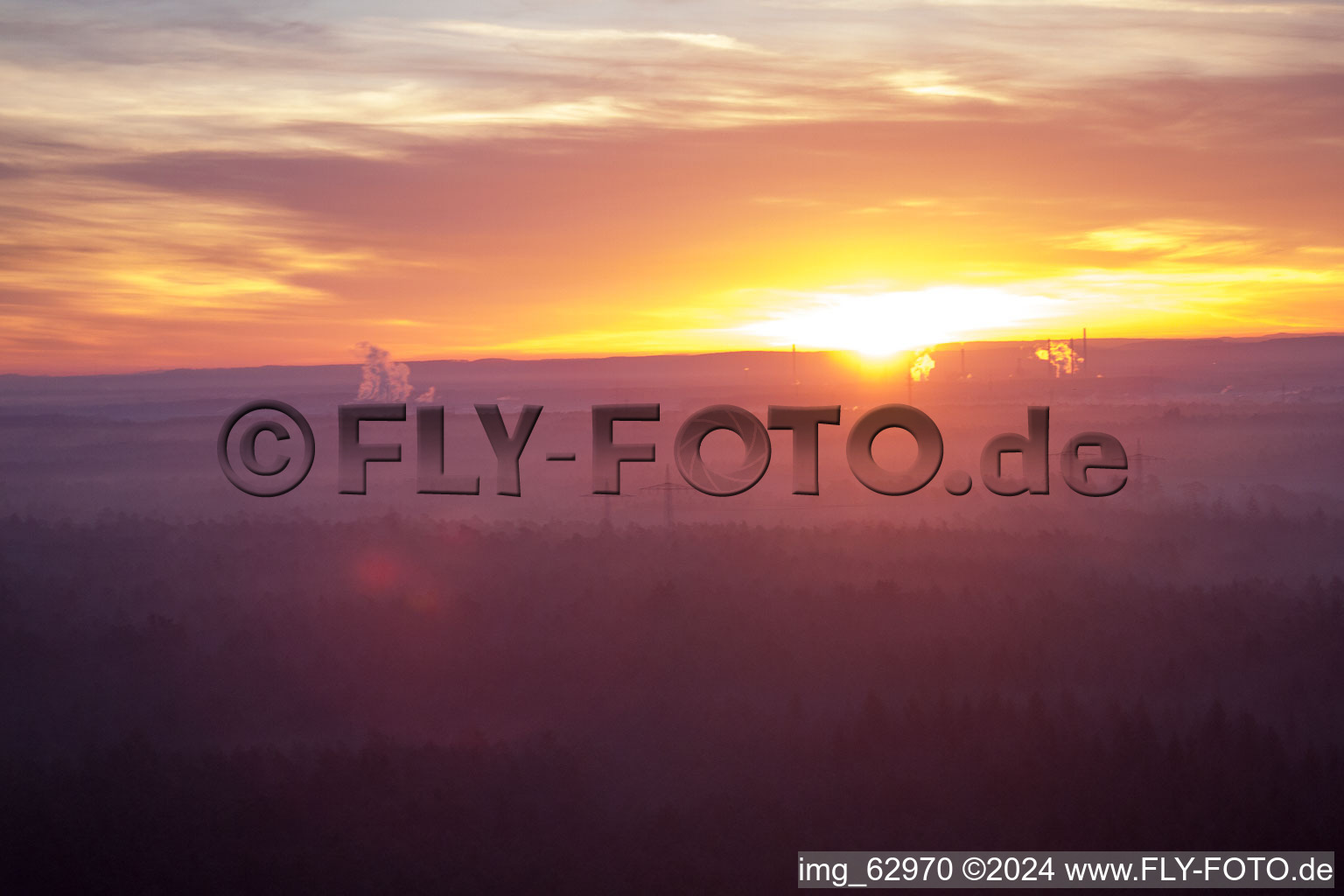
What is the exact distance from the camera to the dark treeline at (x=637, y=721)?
14852 mm

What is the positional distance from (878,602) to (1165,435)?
89.1 m

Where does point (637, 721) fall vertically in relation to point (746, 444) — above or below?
below

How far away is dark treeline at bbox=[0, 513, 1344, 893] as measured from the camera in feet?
48.7

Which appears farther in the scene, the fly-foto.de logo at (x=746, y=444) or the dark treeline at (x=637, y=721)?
the fly-foto.de logo at (x=746, y=444)

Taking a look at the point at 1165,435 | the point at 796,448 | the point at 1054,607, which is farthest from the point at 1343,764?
the point at 1165,435

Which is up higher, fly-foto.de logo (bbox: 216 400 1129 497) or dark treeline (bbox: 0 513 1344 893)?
fly-foto.de logo (bbox: 216 400 1129 497)

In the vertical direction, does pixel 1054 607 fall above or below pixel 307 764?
above

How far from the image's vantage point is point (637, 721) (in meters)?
19.0

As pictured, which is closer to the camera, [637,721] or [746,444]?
[637,721]

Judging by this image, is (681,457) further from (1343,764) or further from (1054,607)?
(1343,764)

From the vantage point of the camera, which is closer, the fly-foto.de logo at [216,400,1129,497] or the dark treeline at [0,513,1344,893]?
the dark treeline at [0,513,1344,893]

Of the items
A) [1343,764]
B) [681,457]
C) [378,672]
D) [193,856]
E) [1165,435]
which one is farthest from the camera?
[1165,435]

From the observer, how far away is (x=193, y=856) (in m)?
14.4

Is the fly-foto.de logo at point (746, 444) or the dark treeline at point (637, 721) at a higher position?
the fly-foto.de logo at point (746, 444)
